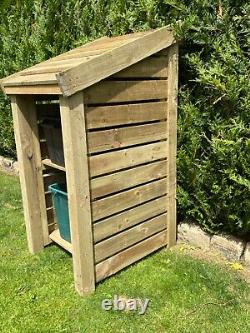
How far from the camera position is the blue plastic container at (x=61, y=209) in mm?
3076

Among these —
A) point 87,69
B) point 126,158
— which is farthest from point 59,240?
point 87,69

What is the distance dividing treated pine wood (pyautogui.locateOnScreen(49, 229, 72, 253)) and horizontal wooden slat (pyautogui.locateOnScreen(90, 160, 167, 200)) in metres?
0.77

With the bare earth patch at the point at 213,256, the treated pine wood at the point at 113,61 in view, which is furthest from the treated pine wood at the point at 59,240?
the treated pine wood at the point at 113,61

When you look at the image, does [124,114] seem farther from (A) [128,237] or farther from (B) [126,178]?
(A) [128,237]

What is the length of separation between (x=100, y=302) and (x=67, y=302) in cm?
26

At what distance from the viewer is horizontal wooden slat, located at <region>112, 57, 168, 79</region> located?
2.60 m

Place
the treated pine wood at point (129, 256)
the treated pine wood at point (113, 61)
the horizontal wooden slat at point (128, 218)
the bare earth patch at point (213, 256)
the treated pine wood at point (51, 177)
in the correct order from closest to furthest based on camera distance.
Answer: the treated pine wood at point (113, 61) < the horizontal wooden slat at point (128, 218) < the treated pine wood at point (129, 256) < the bare earth patch at point (213, 256) < the treated pine wood at point (51, 177)

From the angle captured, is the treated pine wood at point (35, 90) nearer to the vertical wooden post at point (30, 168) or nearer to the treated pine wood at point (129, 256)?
the vertical wooden post at point (30, 168)

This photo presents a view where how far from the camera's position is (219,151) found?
2.74 metres

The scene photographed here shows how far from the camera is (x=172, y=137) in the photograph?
3068 mm

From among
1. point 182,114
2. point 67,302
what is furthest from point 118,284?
point 182,114

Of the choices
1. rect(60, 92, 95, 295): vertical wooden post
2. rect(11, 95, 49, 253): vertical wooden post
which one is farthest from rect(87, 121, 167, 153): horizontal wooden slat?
rect(11, 95, 49, 253): vertical wooden post

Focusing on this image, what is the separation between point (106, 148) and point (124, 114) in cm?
31

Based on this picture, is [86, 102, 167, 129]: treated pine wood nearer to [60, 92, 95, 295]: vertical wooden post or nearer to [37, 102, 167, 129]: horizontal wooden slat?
[37, 102, 167, 129]: horizontal wooden slat
